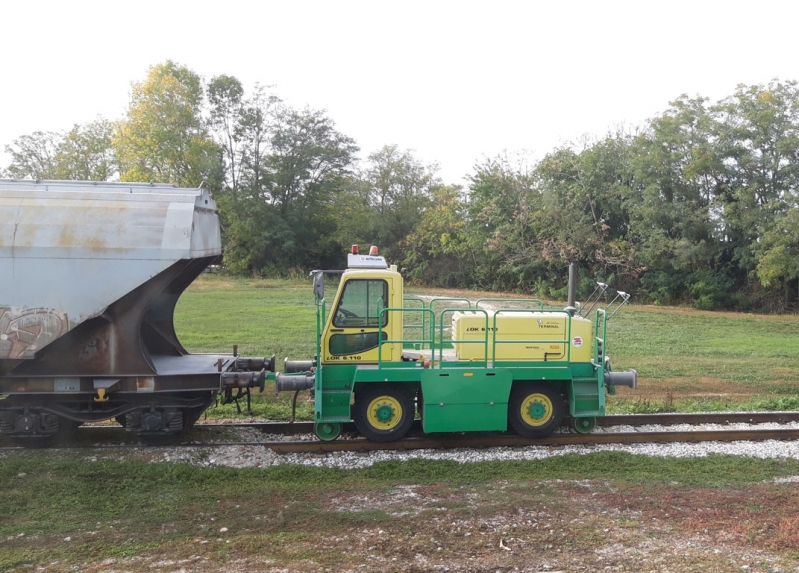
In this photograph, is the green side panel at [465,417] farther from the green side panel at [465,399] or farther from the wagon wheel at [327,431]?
the wagon wheel at [327,431]

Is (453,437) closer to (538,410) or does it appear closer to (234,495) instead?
(538,410)

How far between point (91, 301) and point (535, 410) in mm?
6534

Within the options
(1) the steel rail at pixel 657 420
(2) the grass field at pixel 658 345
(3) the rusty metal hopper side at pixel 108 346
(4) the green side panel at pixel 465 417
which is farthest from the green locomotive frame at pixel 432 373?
(2) the grass field at pixel 658 345

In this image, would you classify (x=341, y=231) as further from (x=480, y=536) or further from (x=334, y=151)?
(x=480, y=536)

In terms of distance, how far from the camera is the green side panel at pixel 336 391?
31.6 ft

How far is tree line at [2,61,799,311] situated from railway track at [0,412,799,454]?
23.1 meters

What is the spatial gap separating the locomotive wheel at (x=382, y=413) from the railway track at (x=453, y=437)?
0.55 ft

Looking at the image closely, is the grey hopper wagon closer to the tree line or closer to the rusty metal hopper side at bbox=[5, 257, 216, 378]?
the rusty metal hopper side at bbox=[5, 257, 216, 378]

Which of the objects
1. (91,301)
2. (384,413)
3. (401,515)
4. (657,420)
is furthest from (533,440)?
(91,301)

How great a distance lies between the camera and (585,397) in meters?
10.0

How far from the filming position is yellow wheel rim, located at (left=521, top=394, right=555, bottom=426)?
10.0 metres

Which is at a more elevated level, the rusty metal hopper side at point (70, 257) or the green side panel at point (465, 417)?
the rusty metal hopper side at point (70, 257)

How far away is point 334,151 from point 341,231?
18.7ft

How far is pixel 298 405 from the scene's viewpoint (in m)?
12.7
